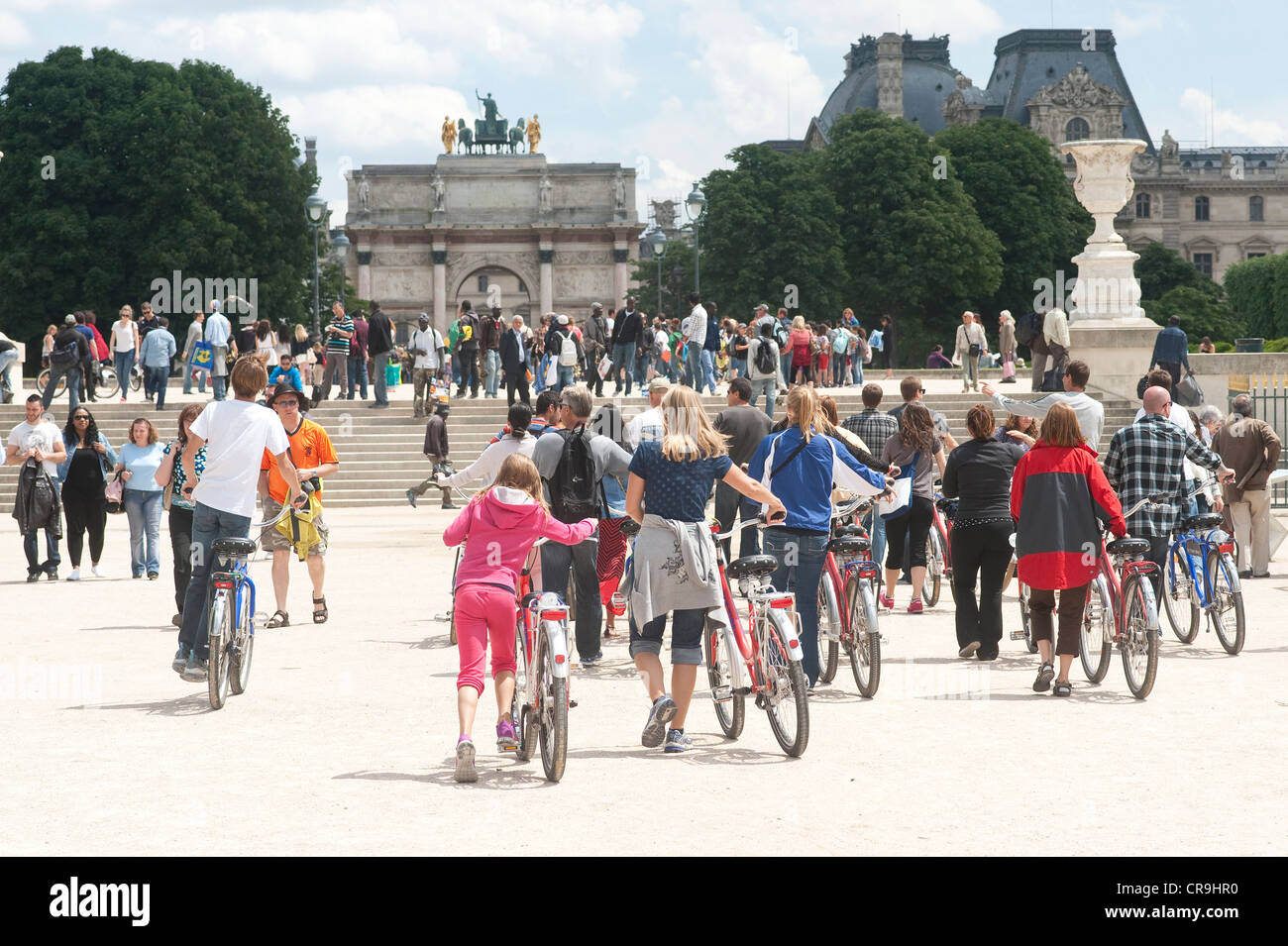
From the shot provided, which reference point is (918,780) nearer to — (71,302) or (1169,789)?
(1169,789)

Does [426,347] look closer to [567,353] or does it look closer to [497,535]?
[567,353]

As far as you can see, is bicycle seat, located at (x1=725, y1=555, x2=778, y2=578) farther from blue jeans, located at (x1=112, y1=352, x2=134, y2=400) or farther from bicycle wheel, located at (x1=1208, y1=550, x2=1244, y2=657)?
blue jeans, located at (x1=112, y1=352, x2=134, y2=400)

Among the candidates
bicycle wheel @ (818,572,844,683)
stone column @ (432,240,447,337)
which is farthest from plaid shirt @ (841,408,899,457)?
stone column @ (432,240,447,337)

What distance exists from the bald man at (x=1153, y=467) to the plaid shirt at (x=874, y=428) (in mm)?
2657

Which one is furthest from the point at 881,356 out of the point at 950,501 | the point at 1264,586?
the point at 950,501

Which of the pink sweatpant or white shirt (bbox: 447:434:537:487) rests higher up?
white shirt (bbox: 447:434:537:487)

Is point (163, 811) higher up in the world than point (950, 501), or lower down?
lower down

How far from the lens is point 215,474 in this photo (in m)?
9.80

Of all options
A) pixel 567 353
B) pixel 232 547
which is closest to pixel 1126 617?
pixel 232 547

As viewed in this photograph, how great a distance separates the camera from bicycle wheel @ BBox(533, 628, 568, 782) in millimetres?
7516

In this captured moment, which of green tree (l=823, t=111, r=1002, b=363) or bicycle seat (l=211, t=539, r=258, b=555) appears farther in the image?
green tree (l=823, t=111, r=1002, b=363)

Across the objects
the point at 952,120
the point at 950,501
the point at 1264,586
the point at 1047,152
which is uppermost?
the point at 952,120

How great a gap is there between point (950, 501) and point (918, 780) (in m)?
4.21

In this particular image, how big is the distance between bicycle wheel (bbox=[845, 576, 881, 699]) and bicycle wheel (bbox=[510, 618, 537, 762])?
247 centimetres
